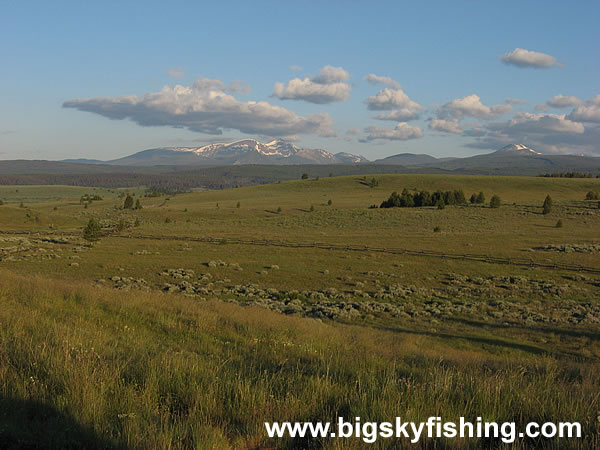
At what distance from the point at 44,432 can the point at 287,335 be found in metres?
7.71

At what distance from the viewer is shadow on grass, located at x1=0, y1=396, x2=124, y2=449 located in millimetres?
4246

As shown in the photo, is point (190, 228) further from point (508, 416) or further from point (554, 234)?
point (508, 416)

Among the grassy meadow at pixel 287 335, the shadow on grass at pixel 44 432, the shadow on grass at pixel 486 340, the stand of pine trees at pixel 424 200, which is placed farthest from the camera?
the stand of pine trees at pixel 424 200

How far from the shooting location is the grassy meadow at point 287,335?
15.8ft

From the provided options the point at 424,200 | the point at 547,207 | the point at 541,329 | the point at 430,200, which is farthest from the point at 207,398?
the point at 430,200

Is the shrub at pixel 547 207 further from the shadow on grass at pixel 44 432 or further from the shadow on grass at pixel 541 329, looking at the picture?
the shadow on grass at pixel 44 432

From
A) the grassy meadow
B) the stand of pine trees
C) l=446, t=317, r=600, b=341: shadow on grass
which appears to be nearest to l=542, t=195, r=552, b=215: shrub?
the grassy meadow

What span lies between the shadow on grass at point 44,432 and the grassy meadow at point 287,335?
0.06ft

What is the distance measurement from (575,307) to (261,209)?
87.5 m

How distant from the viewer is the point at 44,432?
4.39 m

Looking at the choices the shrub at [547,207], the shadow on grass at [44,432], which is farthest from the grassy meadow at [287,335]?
the shrub at [547,207]

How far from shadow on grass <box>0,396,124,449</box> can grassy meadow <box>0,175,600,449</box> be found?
0.02 m

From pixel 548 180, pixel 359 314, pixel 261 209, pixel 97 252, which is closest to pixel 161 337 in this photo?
pixel 359 314

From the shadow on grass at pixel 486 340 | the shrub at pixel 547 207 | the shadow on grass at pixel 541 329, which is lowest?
the shadow on grass at pixel 541 329
